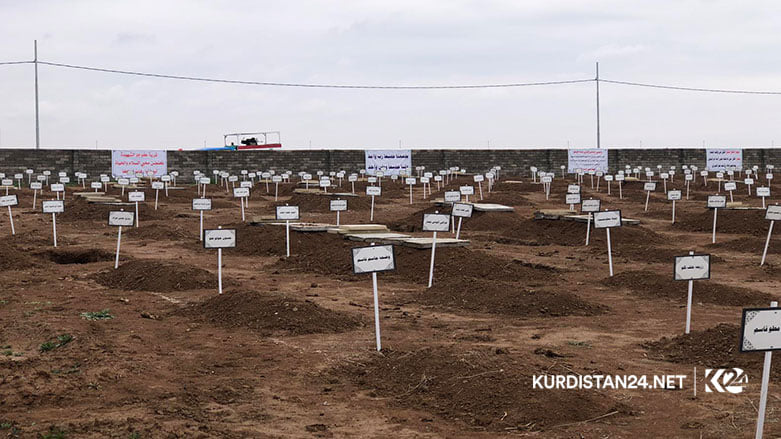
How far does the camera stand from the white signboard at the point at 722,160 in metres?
64.9

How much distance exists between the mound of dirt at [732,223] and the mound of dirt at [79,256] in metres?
15.0

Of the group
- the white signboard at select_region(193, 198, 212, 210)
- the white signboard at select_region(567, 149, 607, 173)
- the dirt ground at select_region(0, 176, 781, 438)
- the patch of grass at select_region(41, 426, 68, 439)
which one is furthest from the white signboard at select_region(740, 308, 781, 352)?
the white signboard at select_region(567, 149, 607, 173)

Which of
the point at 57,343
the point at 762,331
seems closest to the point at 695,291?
the point at 762,331

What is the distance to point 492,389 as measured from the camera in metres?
7.79

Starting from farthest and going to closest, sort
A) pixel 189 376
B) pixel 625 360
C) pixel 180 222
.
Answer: pixel 180 222 → pixel 625 360 → pixel 189 376

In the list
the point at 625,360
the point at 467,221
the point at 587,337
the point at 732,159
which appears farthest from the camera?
the point at 732,159

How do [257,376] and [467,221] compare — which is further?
[467,221]

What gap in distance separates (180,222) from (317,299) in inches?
588

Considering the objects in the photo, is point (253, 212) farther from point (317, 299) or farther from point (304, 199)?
point (317, 299)

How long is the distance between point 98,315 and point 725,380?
25.0ft

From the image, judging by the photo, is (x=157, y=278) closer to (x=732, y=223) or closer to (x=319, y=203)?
(x=732, y=223)

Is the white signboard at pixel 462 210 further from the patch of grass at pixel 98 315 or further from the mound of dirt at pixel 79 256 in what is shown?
the mound of dirt at pixel 79 256

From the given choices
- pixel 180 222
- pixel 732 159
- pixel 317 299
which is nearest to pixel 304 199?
pixel 180 222

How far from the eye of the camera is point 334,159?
60.1 m
